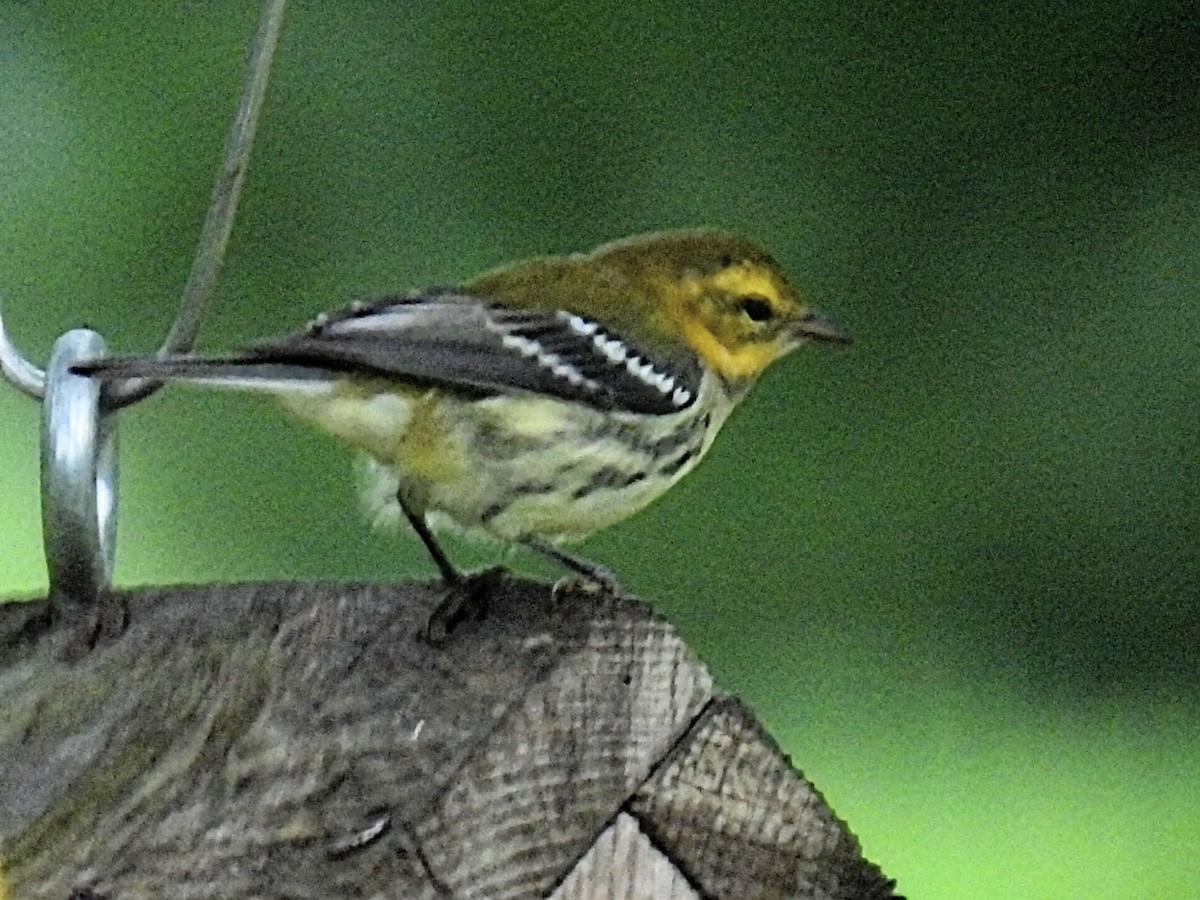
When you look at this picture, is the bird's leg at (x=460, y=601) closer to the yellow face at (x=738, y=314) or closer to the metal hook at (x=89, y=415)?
the metal hook at (x=89, y=415)

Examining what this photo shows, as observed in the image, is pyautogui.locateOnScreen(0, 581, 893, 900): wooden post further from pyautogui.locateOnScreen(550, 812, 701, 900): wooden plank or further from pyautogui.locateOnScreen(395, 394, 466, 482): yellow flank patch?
pyautogui.locateOnScreen(395, 394, 466, 482): yellow flank patch

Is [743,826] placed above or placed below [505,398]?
below

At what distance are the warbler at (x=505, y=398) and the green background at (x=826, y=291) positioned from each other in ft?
2.69

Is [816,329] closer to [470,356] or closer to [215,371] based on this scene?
[470,356]

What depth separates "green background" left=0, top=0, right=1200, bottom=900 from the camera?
246 centimetres

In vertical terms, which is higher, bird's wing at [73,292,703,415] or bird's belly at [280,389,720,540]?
bird's wing at [73,292,703,415]

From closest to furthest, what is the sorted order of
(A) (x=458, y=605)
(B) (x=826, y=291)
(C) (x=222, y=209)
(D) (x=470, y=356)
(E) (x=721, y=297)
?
(A) (x=458, y=605), (C) (x=222, y=209), (D) (x=470, y=356), (E) (x=721, y=297), (B) (x=826, y=291)

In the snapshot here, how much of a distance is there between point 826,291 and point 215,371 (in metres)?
1.35

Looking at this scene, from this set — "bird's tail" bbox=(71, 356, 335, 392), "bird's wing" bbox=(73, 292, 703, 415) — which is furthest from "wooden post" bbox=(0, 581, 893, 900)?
"bird's wing" bbox=(73, 292, 703, 415)

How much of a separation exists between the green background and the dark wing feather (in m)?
0.88

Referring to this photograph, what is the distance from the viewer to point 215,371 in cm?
132

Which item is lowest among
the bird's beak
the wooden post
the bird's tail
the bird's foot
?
the wooden post

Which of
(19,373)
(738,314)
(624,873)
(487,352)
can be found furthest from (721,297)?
(624,873)

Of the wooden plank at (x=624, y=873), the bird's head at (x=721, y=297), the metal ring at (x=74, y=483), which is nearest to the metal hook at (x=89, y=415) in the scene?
the metal ring at (x=74, y=483)
